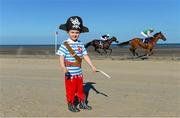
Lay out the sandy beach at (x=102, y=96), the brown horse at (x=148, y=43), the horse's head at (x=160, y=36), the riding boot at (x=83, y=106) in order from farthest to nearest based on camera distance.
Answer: the horse's head at (x=160, y=36) → the brown horse at (x=148, y=43) → the riding boot at (x=83, y=106) → the sandy beach at (x=102, y=96)

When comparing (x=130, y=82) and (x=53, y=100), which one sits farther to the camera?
(x=130, y=82)

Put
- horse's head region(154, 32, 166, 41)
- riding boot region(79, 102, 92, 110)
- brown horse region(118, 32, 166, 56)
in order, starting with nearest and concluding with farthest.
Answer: riding boot region(79, 102, 92, 110) → brown horse region(118, 32, 166, 56) → horse's head region(154, 32, 166, 41)

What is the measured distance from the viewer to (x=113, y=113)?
793 cm

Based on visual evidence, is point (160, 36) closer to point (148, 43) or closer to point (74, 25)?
point (148, 43)

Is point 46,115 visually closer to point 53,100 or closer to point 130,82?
point 53,100

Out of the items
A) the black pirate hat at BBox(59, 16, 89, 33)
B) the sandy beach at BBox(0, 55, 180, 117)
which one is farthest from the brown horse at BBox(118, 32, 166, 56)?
the black pirate hat at BBox(59, 16, 89, 33)

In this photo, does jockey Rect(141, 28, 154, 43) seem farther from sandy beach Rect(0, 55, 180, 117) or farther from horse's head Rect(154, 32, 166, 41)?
sandy beach Rect(0, 55, 180, 117)

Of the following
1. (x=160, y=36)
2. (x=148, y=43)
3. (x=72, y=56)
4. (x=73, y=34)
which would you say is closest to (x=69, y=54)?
(x=72, y=56)

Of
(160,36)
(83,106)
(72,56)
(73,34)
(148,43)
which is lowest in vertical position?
(148,43)

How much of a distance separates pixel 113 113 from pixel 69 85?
0.98 metres

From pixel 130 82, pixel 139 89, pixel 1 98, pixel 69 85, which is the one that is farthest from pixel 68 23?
pixel 130 82

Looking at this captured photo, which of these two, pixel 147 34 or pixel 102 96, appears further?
pixel 147 34

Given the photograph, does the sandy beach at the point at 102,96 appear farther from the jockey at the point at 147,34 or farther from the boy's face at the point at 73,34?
the jockey at the point at 147,34

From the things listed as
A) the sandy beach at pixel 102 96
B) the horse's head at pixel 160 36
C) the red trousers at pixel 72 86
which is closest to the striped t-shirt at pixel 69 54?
the red trousers at pixel 72 86
